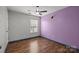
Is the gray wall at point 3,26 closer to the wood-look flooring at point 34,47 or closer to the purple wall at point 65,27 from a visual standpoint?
the wood-look flooring at point 34,47

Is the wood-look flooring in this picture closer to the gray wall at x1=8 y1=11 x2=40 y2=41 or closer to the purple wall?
the gray wall at x1=8 y1=11 x2=40 y2=41

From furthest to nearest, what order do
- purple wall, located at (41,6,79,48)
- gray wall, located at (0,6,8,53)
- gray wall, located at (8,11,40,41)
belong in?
purple wall, located at (41,6,79,48) → gray wall, located at (8,11,40,41) → gray wall, located at (0,6,8,53)

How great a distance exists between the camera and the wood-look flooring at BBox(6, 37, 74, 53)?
1.37 m

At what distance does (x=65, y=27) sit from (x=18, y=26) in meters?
1.42

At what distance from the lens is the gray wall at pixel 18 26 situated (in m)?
1.36

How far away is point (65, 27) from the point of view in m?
2.01

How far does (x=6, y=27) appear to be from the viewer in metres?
1.40

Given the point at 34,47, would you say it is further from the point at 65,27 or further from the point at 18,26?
the point at 65,27

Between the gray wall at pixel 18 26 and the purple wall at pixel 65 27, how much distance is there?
529mm

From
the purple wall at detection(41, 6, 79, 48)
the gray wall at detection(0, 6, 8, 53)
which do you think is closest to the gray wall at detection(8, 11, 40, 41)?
the gray wall at detection(0, 6, 8, 53)

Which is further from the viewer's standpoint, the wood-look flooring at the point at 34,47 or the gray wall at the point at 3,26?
the wood-look flooring at the point at 34,47

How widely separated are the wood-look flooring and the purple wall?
0.32 metres

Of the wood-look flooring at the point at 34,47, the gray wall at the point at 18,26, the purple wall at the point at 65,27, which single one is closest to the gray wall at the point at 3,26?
the gray wall at the point at 18,26
